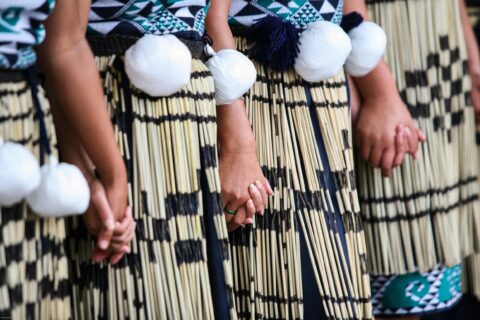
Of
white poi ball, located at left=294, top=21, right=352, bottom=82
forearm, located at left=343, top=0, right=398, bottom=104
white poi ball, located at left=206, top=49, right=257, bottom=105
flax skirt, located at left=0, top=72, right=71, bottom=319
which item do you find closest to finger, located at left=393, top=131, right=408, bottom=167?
forearm, located at left=343, top=0, right=398, bottom=104

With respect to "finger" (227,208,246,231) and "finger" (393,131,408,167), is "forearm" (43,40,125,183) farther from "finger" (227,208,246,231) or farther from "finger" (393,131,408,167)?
"finger" (393,131,408,167)

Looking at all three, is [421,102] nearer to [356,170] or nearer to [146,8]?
[356,170]

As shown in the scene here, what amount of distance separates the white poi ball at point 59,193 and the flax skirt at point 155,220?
17 centimetres

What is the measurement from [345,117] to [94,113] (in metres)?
0.72

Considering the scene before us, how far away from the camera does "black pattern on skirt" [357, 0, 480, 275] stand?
2.32 metres

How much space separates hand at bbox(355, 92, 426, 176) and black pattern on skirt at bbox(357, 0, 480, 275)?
7cm

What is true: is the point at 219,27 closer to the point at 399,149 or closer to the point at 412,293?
the point at 399,149

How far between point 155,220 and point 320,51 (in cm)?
54

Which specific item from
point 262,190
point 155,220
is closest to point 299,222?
point 262,190

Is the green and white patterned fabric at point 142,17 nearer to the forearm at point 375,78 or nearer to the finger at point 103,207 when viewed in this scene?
the finger at point 103,207

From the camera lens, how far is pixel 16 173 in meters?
1.27

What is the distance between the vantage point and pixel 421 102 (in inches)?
92.9

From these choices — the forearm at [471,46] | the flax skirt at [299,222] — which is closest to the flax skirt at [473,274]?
the forearm at [471,46]

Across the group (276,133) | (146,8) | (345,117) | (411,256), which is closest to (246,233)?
(276,133)
